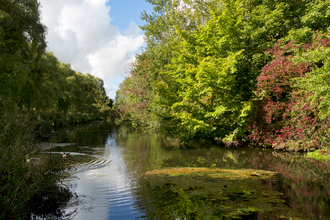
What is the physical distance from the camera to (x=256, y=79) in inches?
692

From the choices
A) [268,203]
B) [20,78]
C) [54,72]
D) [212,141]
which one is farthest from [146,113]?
[268,203]

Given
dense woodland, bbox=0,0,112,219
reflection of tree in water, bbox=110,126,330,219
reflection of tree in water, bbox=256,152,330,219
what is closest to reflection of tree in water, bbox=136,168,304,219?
reflection of tree in water, bbox=110,126,330,219

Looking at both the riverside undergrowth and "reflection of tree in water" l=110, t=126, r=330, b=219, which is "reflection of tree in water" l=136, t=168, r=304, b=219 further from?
the riverside undergrowth

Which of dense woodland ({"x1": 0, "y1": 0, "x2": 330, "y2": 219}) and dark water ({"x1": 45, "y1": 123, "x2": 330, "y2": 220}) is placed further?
dense woodland ({"x1": 0, "y1": 0, "x2": 330, "y2": 219})

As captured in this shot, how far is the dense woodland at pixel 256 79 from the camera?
Answer: 14.5 meters

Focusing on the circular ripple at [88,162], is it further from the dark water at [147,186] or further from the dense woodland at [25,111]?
the dense woodland at [25,111]

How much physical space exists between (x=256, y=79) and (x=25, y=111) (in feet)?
49.9

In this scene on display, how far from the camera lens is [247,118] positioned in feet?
57.4

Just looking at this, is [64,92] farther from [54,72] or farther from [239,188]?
[239,188]

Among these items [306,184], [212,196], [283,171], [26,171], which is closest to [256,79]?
A: [283,171]

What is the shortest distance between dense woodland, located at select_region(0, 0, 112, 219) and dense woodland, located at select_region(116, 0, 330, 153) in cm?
1103

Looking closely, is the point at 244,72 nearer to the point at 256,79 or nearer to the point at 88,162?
the point at 256,79

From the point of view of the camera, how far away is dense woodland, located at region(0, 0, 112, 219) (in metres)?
4.47

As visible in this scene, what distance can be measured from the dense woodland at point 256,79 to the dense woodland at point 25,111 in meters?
11.0
